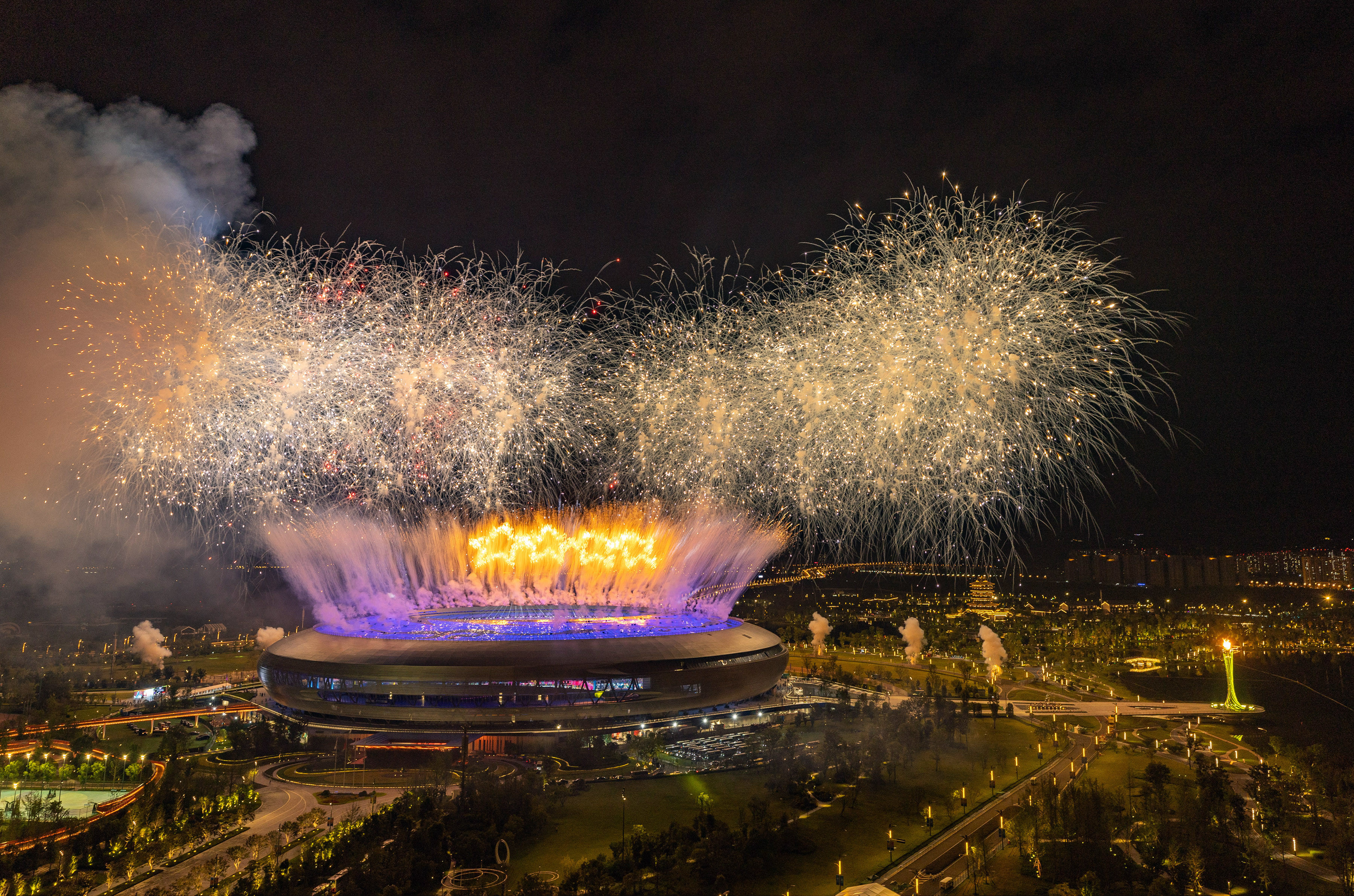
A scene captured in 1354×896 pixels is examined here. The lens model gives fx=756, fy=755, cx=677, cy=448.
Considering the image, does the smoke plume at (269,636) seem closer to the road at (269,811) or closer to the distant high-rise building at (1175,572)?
the road at (269,811)

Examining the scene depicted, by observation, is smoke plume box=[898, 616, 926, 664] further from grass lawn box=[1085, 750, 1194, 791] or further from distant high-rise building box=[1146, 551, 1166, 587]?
distant high-rise building box=[1146, 551, 1166, 587]

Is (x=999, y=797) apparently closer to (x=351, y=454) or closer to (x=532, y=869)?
(x=532, y=869)

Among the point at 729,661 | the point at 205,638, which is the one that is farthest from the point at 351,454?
the point at 205,638

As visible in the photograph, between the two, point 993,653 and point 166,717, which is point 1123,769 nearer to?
point 993,653

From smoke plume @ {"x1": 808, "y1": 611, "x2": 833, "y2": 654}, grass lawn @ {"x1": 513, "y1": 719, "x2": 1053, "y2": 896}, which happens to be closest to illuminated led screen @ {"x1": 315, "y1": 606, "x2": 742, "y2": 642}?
grass lawn @ {"x1": 513, "y1": 719, "x2": 1053, "y2": 896}

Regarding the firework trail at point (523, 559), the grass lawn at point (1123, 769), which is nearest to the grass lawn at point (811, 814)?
the grass lawn at point (1123, 769)

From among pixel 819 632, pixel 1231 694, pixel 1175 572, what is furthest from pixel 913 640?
pixel 1175 572
